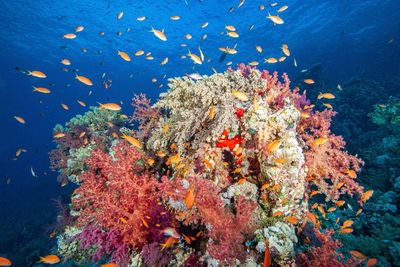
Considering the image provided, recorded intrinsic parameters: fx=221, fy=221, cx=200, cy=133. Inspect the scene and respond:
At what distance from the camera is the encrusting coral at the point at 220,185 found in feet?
11.2

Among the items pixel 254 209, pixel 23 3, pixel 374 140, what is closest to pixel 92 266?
pixel 254 209

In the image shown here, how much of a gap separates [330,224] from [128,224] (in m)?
6.40

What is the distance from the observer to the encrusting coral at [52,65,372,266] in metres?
3.40

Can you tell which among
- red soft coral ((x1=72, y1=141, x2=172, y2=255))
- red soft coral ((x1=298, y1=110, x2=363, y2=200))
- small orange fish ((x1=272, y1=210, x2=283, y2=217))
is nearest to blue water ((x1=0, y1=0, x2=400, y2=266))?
red soft coral ((x1=72, y1=141, x2=172, y2=255))

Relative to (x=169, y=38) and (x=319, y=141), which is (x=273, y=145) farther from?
(x=169, y=38)

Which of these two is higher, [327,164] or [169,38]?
[327,164]

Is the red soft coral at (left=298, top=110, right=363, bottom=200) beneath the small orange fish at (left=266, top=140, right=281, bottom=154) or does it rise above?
beneath

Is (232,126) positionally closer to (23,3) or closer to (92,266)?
(92,266)

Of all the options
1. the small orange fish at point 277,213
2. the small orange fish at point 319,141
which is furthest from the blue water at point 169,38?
the small orange fish at point 319,141

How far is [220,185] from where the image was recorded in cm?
423

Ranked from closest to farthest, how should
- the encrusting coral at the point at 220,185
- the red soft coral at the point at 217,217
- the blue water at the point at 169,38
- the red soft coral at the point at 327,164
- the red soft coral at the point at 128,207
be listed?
the red soft coral at the point at 217,217 < the encrusting coral at the point at 220,185 < the red soft coral at the point at 128,207 < the red soft coral at the point at 327,164 < the blue water at the point at 169,38

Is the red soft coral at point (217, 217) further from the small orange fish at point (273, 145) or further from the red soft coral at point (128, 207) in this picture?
the small orange fish at point (273, 145)

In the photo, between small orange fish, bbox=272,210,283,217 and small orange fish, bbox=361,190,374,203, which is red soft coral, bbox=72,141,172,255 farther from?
small orange fish, bbox=361,190,374,203

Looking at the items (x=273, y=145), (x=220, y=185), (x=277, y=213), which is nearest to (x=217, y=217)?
(x=220, y=185)
